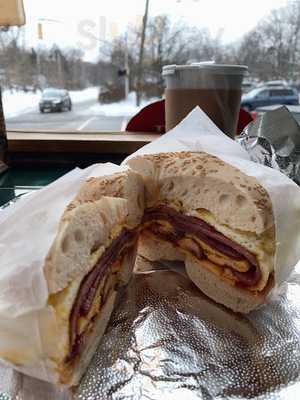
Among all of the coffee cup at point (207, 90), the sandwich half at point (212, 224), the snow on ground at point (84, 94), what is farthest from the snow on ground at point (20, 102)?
the sandwich half at point (212, 224)

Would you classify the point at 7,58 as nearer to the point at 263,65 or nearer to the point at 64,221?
the point at 263,65

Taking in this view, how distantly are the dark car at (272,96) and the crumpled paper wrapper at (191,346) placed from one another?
2083mm

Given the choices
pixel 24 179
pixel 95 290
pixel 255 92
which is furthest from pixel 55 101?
pixel 95 290

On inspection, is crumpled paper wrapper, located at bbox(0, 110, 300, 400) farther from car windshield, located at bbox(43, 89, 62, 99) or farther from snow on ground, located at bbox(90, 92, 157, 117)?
car windshield, located at bbox(43, 89, 62, 99)

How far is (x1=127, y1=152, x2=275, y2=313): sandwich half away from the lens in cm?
109

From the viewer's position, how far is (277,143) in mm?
1813

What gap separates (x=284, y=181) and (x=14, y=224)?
791mm

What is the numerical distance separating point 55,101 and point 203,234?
2.03 meters

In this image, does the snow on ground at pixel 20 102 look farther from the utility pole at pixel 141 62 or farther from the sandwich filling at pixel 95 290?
the sandwich filling at pixel 95 290

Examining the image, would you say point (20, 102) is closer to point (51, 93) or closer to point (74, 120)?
point (51, 93)

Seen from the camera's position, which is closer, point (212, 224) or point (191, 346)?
point (191, 346)

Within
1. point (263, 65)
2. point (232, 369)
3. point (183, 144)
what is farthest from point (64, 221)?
point (263, 65)

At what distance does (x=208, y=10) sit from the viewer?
264 cm

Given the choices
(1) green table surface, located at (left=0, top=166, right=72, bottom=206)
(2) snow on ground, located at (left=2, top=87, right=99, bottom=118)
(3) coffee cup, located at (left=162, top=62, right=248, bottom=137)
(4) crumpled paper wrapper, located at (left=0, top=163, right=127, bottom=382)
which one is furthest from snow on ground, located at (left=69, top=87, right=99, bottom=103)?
(4) crumpled paper wrapper, located at (left=0, top=163, right=127, bottom=382)
